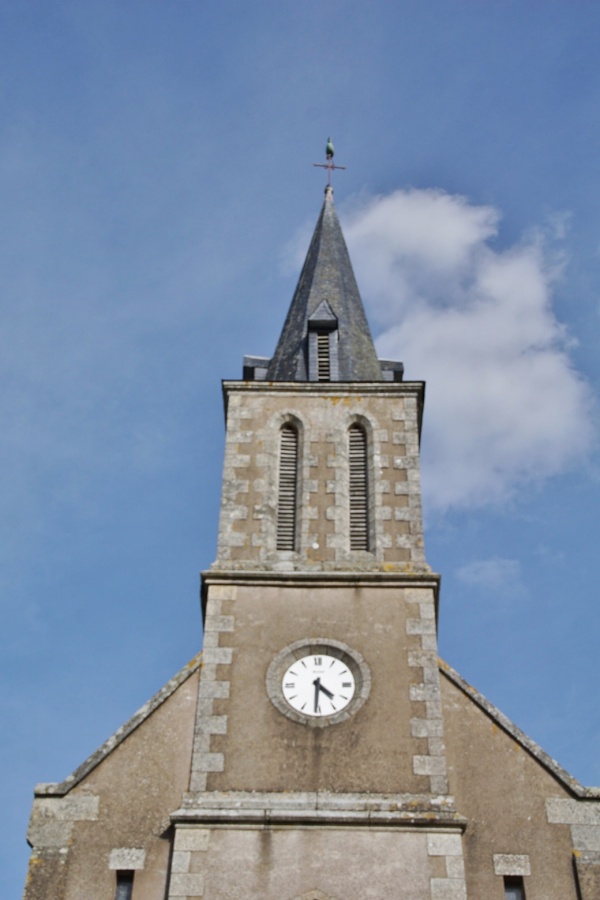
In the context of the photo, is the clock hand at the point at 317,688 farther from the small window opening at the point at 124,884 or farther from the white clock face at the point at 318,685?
the small window opening at the point at 124,884

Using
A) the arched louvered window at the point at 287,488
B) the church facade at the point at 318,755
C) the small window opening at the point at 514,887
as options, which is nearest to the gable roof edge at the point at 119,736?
the church facade at the point at 318,755

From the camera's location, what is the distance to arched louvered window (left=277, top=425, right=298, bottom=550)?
15.1 m

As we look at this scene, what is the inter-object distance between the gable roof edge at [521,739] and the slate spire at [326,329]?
5610 millimetres

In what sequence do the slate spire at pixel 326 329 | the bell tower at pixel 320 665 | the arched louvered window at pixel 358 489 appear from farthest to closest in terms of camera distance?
1. the slate spire at pixel 326 329
2. the arched louvered window at pixel 358 489
3. the bell tower at pixel 320 665

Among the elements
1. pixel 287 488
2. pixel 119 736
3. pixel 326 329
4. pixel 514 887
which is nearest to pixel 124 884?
pixel 119 736

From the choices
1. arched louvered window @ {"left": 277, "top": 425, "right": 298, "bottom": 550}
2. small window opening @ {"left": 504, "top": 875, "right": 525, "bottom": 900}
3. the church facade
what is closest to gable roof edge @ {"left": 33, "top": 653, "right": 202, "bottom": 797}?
the church facade

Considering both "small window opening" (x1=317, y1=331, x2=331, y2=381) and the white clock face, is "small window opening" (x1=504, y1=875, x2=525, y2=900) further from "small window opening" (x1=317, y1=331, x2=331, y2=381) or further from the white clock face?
"small window opening" (x1=317, y1=331, x2=331, y2=381)

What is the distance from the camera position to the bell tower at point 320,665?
11844mm

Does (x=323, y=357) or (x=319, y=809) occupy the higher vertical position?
(x=323, y=357)

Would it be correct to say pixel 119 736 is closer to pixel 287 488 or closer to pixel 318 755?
pixel 318 755

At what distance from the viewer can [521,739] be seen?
512 inches

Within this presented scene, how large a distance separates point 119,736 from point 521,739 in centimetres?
477

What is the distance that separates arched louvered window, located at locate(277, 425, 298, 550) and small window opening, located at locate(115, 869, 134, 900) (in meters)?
4.70

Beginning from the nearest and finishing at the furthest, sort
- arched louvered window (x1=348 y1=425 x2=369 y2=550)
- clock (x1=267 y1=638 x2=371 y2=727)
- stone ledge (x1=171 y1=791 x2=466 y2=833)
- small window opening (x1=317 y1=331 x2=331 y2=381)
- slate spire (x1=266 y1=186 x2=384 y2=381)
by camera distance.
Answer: stone ledge (x1=171 y1=791 x2=466 y2=833), clock (x1=267 y1=638 x2=371 y2=727), arched louvered window (x1=348 y1=425 x2=369 y2=550), small window opening (x1=317 y1=331 x2=331 y2=381), slate spire (x1=266 y1=186 x2=384 y2=381)
